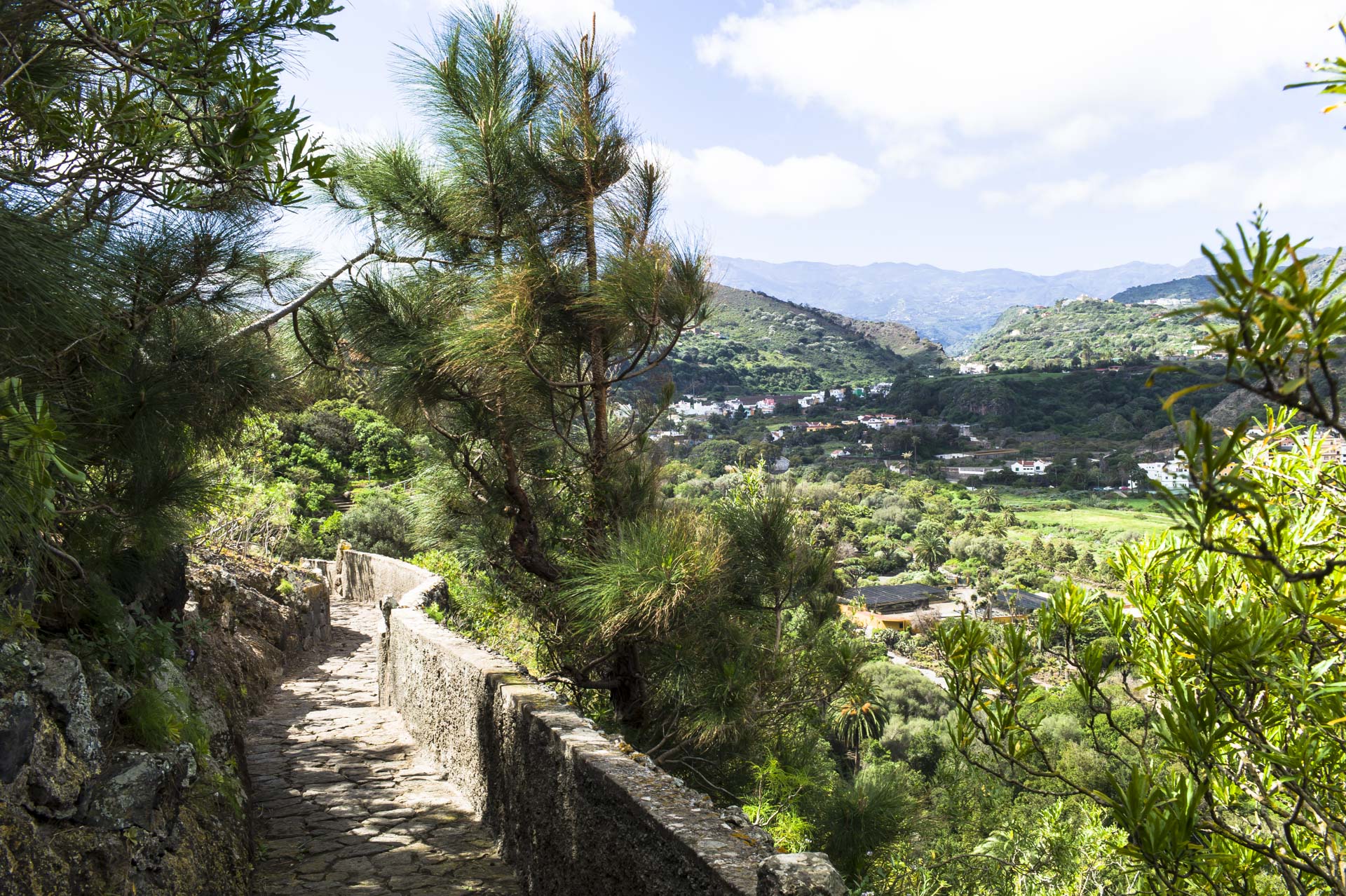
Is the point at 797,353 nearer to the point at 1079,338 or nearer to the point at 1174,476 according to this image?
the point at 1079,338

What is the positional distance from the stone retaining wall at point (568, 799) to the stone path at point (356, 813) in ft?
0.53

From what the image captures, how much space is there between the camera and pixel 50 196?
234cm

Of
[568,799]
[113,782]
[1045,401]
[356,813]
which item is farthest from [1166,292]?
[113,782]

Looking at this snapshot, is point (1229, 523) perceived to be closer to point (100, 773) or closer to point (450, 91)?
point (100, 773)

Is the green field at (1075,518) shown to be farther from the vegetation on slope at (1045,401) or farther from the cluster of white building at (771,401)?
the cluster of white building at (771,401)

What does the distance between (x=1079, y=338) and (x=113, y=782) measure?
12571cm

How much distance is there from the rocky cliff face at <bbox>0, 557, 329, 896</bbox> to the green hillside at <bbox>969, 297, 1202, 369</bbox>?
3501 inches

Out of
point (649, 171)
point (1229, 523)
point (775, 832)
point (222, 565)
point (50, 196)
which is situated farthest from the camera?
point (222, 565)

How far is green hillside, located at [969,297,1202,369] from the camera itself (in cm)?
9356

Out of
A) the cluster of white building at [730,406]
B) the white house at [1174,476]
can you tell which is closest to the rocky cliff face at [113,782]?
the white house at [1174,476]

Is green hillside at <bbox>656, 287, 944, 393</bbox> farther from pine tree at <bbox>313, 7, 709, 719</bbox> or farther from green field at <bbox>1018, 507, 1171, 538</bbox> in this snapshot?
pine tree at <bbox>313, 7, 709, 719</bbox>

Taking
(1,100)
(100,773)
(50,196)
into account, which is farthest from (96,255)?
(100,773)

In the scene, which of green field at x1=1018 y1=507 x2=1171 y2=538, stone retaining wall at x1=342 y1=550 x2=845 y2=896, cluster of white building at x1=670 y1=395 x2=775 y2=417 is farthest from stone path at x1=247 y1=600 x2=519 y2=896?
cluster of white building at x1=670 y1=395 x2=775 y2=417

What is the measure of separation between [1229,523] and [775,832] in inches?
129
